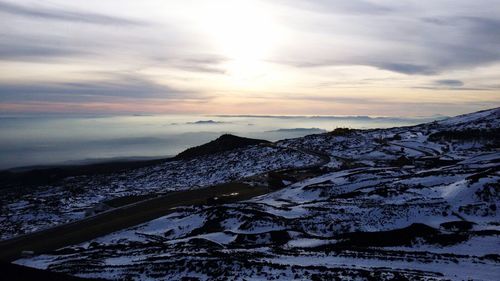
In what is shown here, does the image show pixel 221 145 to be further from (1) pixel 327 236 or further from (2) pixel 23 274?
(2) pixel 23 274

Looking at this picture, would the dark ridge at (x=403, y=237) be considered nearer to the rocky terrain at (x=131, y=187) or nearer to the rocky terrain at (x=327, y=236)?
the rocky terrain at (x=327, y=236)

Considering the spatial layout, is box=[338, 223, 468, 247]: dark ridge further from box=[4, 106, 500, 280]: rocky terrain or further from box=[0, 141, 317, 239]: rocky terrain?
box=[0, 141, 317, 239]: rocky terrain

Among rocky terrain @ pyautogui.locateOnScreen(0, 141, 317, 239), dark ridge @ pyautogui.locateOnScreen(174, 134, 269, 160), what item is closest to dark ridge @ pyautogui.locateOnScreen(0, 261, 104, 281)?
rocky terrain @ pyautogui.locateOnScreen(0, 141, 317, 239)

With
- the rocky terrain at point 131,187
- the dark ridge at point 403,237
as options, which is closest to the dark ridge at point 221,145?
the rocky terrain at point 131,187

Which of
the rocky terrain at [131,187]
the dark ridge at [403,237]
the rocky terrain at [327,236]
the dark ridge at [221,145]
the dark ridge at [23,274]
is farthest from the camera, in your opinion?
the dark ridge at [221,145]

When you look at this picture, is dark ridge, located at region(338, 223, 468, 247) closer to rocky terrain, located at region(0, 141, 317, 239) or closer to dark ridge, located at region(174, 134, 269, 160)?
rocky terrain, located at region(0, 141, 317, 239)

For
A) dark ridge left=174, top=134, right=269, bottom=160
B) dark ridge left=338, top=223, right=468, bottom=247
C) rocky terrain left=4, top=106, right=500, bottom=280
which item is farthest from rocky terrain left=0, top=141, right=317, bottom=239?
dark ridge left=338, top=223, right=468, bottom=247

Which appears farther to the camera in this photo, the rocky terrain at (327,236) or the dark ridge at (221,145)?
the dark ridge at (221,145)

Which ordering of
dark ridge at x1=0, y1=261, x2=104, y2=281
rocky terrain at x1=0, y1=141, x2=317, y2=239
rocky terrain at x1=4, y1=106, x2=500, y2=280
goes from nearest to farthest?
1. dark ridge at x1=0, y1=261, x2=104, y2=281
2. rocky terrain at x1=4, y1=106, x2=500, y2=280
3. rocky terrain at x1=0, y1=141, x2=317, y2=239

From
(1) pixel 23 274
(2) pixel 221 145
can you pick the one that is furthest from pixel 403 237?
(2) pixel 221 145

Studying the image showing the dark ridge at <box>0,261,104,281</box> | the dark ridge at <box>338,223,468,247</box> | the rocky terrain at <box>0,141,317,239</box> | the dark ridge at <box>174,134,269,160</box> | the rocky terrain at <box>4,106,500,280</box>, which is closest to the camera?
the dark ridge at <box>0,261,104,281</box>

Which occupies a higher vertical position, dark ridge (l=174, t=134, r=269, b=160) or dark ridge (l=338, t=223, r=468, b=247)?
dark ridge (l=174, t=134, r=269, b=160)

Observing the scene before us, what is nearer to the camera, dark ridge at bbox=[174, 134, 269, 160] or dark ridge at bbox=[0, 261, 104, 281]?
dark ridge at bbox=[0, 261, 104, 281]
